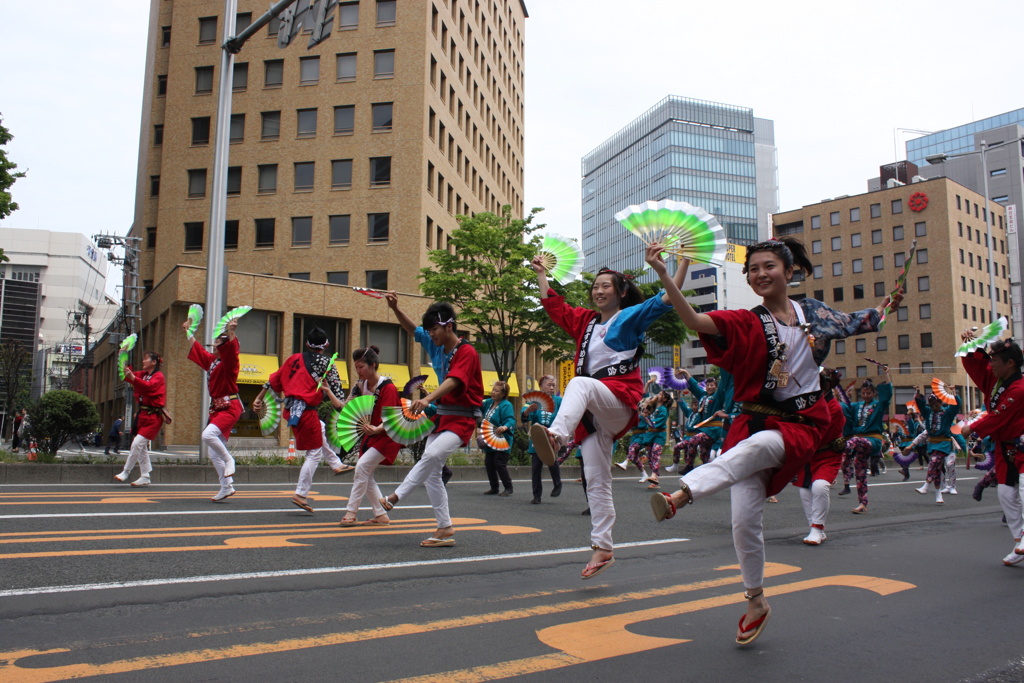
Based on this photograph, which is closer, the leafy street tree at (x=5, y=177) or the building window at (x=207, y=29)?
the leafy street tree at (x=5, y=177)

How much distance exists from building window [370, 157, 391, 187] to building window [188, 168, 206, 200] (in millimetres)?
9548

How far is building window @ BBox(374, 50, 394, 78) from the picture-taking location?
4253cm

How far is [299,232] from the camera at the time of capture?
1652 inches

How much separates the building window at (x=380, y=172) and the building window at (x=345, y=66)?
536 cm

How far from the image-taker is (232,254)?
1663 inches

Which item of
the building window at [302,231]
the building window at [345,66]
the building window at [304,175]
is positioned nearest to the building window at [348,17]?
the building window at [345,66]

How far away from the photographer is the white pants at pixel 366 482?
25.6ft

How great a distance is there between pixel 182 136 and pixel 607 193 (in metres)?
92.8

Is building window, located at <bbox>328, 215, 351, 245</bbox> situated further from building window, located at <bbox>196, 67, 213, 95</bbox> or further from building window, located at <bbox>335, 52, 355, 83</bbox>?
building window, located at <bbox>196, 67, 213, 95</bbox>

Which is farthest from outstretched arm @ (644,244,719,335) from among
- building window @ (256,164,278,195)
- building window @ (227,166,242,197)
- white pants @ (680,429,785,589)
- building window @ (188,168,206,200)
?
building window @ (188,168,206,200)

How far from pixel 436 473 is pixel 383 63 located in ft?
131

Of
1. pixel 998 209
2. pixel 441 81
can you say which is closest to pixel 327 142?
pixel 441 81

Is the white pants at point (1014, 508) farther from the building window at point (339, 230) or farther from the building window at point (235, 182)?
the building window at point (235, 182)

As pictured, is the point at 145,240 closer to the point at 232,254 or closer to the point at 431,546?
the point at 232,254
